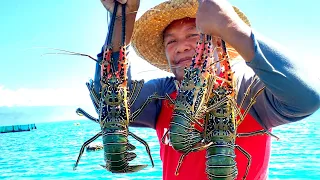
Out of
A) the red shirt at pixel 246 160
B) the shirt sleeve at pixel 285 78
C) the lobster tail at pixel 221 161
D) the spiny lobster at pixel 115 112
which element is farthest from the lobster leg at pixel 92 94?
the shirt sleeve at pixel 285 78

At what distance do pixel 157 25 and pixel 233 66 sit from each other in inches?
43.5

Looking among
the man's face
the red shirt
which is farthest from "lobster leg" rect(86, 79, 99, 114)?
the man's face

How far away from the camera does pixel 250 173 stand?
2.65 meters

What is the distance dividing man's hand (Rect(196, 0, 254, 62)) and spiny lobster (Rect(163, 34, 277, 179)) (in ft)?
0.40

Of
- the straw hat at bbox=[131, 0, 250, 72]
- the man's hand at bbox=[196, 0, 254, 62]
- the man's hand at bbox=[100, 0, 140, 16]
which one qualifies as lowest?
the man's hand at bbox=[196, 0, 254, 62]

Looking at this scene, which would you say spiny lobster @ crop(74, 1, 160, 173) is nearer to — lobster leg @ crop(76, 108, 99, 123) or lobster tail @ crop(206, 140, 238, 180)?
lobster leg @ crop(76, 108, 99, 123)

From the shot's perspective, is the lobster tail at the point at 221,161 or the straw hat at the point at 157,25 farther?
the straw hat at the point at 157,25

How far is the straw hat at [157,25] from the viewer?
2.87 m

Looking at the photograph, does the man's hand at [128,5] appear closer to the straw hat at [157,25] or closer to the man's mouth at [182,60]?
the straw hat at [157,25]

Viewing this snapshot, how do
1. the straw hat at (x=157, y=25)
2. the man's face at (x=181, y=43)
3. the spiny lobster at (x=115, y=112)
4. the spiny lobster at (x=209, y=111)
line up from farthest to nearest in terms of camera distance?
1. the straw hat at (x=157, y=25)
2. the man's face at (x=181, y=43)
3. the spiny lobster at (x=115, y=112)
4. the spiny lobster at (x=209, y=111)

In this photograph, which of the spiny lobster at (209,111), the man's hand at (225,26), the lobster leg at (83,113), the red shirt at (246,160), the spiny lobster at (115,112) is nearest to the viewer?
the man's hand at (225,26)

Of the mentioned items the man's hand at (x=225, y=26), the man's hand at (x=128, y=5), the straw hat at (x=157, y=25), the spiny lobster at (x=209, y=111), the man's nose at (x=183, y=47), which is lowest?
the spiny lobster at (x=209, y=111)

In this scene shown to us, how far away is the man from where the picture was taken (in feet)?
6.57

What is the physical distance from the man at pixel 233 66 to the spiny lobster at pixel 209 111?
179 mm
